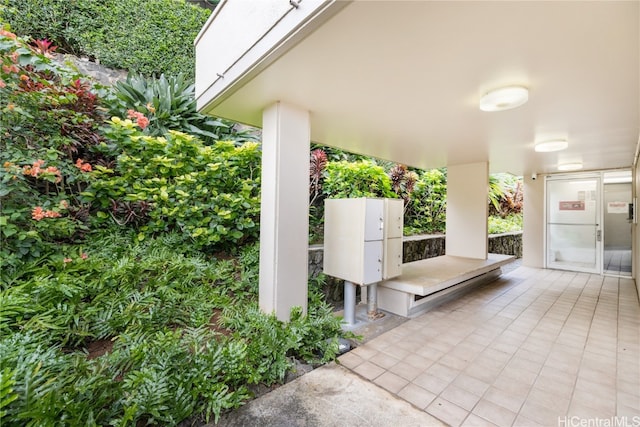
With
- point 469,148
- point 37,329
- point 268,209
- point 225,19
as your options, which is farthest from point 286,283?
point 469,148

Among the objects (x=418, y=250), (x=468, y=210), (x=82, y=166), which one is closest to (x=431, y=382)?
(x=418, y=250)

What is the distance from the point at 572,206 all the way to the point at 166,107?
935cm

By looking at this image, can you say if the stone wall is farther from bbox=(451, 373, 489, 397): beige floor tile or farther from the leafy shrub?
the leafy shrub

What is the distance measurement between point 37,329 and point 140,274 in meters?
0.89

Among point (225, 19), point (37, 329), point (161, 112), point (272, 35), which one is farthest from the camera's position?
point (161, 112)

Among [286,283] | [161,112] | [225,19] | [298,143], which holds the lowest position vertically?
[286,283]

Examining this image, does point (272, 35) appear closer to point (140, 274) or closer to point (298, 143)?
point (298, 143)

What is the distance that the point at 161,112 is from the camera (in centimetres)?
417

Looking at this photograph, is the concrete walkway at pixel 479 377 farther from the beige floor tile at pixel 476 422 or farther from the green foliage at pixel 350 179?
the green foliage at pixel 350 179

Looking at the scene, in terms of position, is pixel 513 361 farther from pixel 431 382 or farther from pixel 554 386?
pixel 431 382

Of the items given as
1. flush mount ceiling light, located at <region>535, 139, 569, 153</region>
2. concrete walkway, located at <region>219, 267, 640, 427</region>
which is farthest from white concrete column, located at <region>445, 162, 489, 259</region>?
concrete walkway, located at <region>219, 267, 640, 427</region>

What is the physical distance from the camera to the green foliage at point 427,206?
22.9ft

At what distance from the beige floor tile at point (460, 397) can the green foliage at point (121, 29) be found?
7207 mm

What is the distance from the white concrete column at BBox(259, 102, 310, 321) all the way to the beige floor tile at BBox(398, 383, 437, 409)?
1.24 metres
